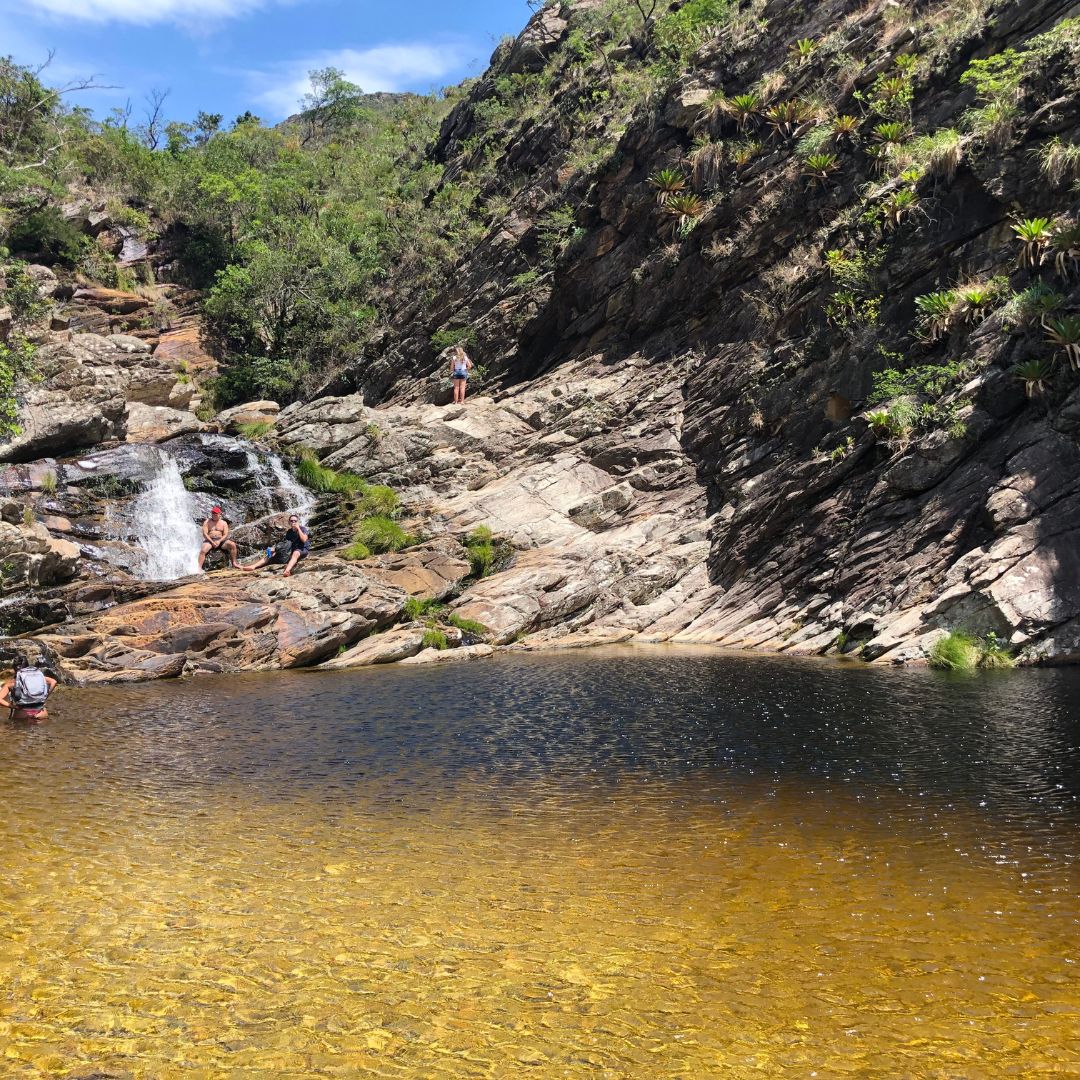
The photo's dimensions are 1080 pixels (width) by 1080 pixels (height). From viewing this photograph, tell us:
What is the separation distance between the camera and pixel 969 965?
17.0 feet

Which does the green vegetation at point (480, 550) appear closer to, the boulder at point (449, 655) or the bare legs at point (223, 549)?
the boulder at point (449, 655)

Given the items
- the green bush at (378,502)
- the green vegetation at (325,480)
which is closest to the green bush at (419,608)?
the green bush at (378,502)

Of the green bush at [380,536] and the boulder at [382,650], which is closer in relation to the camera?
the boulder at [382,650]

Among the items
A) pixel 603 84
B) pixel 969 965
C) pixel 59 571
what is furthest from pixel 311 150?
pixel 969 965

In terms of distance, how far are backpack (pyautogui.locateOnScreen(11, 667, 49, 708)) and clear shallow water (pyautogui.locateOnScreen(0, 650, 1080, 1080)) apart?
1284mm

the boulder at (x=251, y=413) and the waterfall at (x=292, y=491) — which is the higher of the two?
the boulder at (x=251, y=413)

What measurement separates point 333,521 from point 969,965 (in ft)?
79.3

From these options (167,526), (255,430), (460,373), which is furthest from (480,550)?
(255,430)

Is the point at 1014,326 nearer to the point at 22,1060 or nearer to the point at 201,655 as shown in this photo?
the point at 201,655

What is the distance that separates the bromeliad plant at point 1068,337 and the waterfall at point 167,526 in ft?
74.2

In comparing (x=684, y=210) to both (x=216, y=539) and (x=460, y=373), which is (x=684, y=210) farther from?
(x=216, y=539)

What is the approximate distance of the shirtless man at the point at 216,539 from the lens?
24.6 metres

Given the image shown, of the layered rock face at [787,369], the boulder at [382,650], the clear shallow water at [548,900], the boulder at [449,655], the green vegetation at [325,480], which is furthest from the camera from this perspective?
the green vegetation at [325,480]

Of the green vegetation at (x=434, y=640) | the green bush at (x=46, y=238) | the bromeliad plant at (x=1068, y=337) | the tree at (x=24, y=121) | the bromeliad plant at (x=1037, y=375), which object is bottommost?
the green vegetation at (x=434, y=640)
